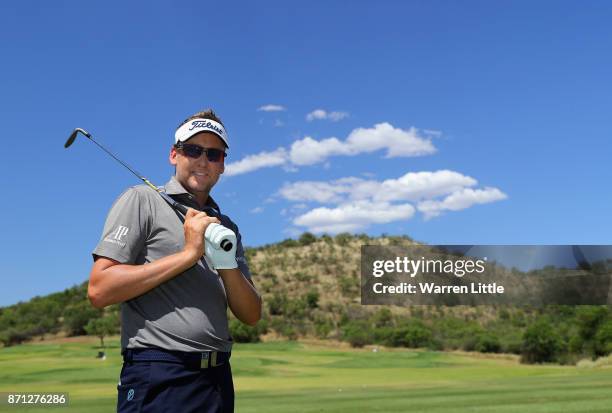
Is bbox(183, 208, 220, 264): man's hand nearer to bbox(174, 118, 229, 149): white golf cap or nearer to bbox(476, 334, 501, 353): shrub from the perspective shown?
bbox(174, 118, 229, 149): white golf cap

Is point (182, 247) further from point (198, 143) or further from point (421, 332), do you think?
point (421, 332)

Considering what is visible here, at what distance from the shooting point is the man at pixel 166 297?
3.34 metres

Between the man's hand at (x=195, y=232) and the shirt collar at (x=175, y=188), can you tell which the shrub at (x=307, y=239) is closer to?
the shirt collar at (x=175, y=188)

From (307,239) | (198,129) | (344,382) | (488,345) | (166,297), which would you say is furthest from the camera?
(307,239)

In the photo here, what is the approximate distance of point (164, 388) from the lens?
3365 mm

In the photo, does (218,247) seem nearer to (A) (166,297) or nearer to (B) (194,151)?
(A) (166,297)

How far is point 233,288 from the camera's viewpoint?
366 centimetres

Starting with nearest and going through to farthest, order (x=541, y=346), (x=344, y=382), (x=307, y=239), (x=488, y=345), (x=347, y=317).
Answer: (x=344, y=382), (x=541, y=346), (x=488, y=345), (x=347, y=317), (x=307, y=239)

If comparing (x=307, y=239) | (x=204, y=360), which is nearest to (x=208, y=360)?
(x=204, y=360)

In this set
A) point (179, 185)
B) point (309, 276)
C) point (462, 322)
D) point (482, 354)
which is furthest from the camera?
point (309, 276)

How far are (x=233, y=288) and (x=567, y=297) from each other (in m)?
65.3

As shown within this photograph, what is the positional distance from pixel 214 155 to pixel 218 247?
2.25 feet

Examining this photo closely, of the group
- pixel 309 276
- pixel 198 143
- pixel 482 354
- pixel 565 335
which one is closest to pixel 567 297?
pixel 565 335

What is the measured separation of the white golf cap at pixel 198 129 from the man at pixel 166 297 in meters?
0.37
